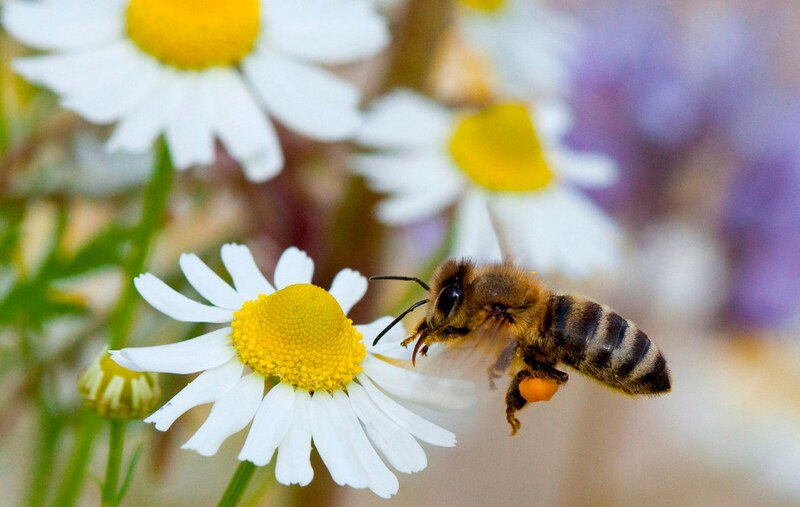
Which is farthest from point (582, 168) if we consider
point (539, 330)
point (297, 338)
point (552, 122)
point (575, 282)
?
point (575, 282)

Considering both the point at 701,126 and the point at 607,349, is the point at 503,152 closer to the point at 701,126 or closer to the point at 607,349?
the point at 607,349

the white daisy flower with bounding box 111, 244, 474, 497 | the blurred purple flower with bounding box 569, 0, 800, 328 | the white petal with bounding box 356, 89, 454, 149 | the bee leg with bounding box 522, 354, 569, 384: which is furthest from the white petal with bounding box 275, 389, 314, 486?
the blurred purple flower with bounding box 569, 0, 800, 328

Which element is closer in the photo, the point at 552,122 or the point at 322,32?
the point at 322,32

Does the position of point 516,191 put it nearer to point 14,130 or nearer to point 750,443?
point 14,130

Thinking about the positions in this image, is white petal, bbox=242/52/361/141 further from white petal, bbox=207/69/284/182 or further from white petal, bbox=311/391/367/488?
white petal, bbox=311/391/367/488

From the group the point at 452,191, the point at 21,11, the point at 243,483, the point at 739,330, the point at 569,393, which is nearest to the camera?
the point at 243,483

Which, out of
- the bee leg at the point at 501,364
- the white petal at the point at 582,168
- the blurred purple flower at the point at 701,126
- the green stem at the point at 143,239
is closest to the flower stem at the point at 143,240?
the green stem at the point at 143,239

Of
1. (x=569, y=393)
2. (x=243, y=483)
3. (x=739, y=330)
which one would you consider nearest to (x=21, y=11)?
(x=243, y=483)
